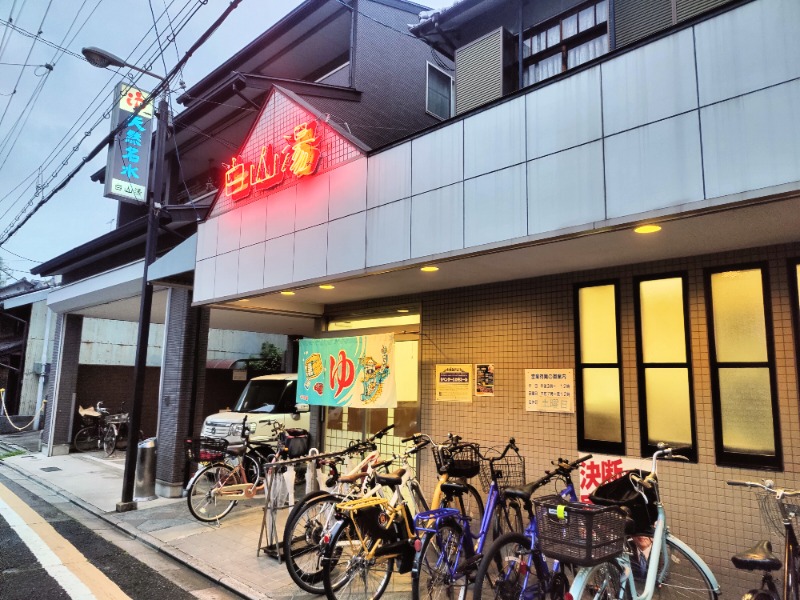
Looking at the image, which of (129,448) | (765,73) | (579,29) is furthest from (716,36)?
(129,448)

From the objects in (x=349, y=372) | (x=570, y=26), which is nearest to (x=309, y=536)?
(x=349, y=372)

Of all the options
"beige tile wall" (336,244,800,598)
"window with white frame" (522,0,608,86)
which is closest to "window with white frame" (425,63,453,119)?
"window with white frame" (522,0,608,86)

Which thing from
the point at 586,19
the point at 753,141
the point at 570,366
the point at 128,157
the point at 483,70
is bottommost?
the point at 570,366

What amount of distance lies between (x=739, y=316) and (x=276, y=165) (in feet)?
22.6

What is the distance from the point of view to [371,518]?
5.10 metres

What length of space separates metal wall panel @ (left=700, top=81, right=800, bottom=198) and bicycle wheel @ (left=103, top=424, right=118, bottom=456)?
Result: 54.2 ft

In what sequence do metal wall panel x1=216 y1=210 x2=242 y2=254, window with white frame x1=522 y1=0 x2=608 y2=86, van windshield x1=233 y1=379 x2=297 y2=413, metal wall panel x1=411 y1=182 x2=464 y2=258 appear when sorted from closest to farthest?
metal wall panel x1=411 y1=182 x2=464 y2=258 → window with white frame x1=522 y1=0 x2=608 y2=86 → metal wall panel x1=216 y1=210 x2=242 y2=254 → van windshield x1=233 y1=379 x2=297 y2=413

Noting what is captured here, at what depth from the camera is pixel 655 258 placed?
19.1 feet

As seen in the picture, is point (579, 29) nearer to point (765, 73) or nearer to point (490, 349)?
point (765, 73)

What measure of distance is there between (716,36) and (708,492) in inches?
168

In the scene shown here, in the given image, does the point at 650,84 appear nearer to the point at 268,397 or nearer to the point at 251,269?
the point at 251,269

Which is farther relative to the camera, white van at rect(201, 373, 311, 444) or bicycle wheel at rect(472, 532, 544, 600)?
white van at rect(201, 373, 311, 444)

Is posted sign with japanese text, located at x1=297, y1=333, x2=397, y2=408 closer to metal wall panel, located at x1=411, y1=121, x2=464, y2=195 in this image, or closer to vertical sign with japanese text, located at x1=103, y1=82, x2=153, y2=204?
metal wall panel, located at x1=411, y1=121, x2=464, y2=195

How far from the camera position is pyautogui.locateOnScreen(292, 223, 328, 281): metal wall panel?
300 inches
